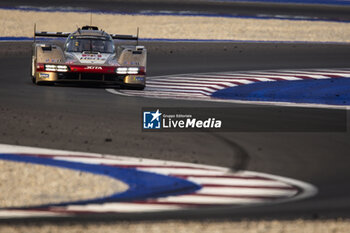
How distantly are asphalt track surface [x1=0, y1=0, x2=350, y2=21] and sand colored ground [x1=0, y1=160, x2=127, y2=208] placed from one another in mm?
23333

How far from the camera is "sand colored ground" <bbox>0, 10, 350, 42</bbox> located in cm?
2823

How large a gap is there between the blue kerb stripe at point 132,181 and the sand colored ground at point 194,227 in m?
1.02

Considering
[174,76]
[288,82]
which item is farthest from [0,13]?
[288,82]

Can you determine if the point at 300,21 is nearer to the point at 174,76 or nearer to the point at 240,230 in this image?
the point at 174,76

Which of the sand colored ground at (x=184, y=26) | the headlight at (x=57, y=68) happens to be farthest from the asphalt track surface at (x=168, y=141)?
the sand colored ground at (x=184, y=26)

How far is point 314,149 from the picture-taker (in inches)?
399

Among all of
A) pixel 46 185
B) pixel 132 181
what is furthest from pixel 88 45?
pixel 46 185

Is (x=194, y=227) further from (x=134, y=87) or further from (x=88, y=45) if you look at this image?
(x=88, y=45)

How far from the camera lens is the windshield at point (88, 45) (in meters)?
15.8

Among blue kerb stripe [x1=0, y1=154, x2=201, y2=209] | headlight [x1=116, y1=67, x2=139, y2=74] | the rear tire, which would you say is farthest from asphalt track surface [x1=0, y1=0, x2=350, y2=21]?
blue kerb stripe [x1=0, y1=154, x2=201, y2=209]

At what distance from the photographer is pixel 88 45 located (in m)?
15.8

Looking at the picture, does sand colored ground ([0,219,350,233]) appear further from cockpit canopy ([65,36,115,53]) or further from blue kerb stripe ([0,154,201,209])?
cockpit canopy ([65,36,115,53])

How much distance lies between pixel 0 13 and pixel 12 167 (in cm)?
2290

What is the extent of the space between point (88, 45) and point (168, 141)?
599 cm
